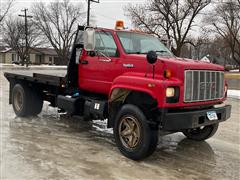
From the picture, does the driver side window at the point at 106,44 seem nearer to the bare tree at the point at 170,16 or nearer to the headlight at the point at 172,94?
the headlight at the point at 172,94

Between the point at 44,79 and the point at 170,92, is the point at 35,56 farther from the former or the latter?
the point at 170,92

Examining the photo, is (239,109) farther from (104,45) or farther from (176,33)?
(176,33)

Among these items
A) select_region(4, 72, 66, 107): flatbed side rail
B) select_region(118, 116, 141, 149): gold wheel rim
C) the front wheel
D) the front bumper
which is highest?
select_region(4, 72, 66, 107): flatbed side rail

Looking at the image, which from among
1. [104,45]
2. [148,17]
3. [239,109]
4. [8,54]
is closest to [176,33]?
[148,17]

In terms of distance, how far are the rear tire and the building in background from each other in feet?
247

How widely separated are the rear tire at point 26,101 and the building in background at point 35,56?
75.4 metres

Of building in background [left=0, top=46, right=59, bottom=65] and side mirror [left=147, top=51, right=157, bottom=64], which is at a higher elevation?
building in background [left=0, top=46, right=59, bottom=65]

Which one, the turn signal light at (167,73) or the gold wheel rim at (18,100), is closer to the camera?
the turn signal light at (167,73)

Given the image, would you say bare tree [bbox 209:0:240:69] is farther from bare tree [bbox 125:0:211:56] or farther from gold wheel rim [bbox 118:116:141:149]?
gold wheel rim [bbox 118:116:141:149]

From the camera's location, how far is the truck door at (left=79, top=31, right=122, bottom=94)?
253 inches

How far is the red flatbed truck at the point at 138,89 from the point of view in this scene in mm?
5309

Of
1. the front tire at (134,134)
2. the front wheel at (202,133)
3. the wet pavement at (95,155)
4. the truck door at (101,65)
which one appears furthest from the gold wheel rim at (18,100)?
the front wheel at (202,133)

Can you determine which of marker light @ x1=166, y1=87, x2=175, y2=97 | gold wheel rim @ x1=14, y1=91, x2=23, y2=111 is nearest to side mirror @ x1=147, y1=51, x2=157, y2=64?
marker light @ x1=166, y1=87, x2=175, y2=97

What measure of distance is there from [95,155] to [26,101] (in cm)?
384
